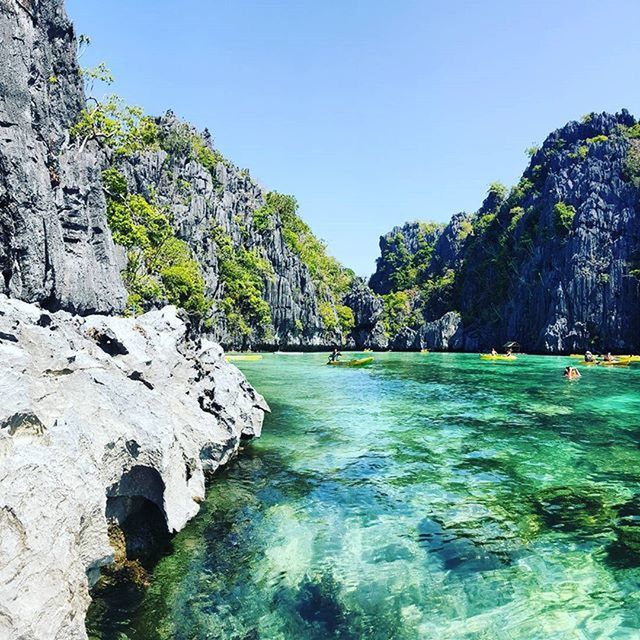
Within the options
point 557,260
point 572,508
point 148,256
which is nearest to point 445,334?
point 557,260

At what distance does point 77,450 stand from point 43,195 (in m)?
15.3

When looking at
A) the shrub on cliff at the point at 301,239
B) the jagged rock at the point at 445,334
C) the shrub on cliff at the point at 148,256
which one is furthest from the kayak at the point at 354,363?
the jagged rock at the point at 445,334

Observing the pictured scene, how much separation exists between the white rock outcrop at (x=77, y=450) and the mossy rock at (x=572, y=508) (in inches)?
258

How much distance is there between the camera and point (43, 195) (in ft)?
57.8

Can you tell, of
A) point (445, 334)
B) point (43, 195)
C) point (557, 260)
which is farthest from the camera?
point (445, 334)

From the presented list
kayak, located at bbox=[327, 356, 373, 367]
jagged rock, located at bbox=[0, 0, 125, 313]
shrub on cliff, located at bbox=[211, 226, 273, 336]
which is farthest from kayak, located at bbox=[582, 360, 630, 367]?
shrub on cliff, located at bbox=[211, 226, 273, 336]

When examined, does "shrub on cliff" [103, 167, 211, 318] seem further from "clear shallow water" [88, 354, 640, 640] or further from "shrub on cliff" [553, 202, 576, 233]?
"shrub on cliff" [553, 202, 576, 233]

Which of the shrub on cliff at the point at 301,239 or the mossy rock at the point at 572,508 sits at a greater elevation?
the shrub on cliff at the point at 301,239

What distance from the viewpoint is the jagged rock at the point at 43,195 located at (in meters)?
16.2

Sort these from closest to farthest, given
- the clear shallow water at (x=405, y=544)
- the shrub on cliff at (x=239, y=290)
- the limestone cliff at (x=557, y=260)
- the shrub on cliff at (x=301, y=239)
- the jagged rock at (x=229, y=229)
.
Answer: the clear shallow water at (x=405, y=544) < the jagged rock at (x=229, y=229) < the limestone cliff at (x=557, y=260) < the shrub on cliff at (x=239, y=290) < the shrub on cliff at (x=301, y=239)

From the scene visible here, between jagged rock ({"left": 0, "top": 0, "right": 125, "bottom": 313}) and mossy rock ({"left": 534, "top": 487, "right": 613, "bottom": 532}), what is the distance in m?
16.4

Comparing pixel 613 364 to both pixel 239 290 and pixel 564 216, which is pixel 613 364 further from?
pixel 239 290

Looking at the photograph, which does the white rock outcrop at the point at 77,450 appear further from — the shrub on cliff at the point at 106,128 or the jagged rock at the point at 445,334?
the jagged rock at the point at 445,334

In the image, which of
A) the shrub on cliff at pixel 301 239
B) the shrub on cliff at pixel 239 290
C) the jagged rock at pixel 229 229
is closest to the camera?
the jagged rock at pixel 229 229
